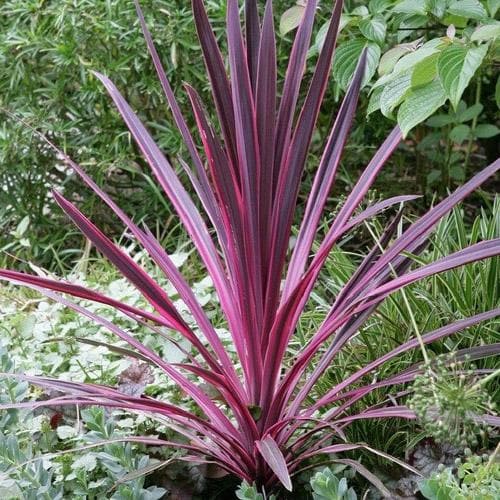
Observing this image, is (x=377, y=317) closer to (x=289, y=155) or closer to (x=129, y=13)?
(x=289, y=155)

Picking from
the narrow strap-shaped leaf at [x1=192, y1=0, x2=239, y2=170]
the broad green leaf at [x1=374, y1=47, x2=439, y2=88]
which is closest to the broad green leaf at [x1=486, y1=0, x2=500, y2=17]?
the broad green leaf at [x1=374, y1=47, x2=439, y2=88]

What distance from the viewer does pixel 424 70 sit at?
4.83 ft

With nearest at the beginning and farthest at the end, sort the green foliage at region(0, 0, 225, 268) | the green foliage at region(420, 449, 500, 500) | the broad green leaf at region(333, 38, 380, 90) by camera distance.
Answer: the green foliage at region(420, 449, 500, 500)
the broad green leaf at region(333, 38, 380, 90)
the green foliage at region(0, 0, 225, 268)

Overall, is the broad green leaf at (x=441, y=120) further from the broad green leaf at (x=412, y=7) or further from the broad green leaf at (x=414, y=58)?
the broad green leaf at (x=414, y=58)

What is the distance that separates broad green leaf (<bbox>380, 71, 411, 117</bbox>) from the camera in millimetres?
1587

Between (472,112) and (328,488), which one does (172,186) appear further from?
(472,112)

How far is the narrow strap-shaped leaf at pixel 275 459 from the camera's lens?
4.33 feet

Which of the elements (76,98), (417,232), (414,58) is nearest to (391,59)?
(414,58)

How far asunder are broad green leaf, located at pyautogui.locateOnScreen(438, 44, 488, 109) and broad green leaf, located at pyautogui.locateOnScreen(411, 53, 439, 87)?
4 centimetres

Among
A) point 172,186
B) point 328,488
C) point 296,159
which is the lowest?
point 328,488

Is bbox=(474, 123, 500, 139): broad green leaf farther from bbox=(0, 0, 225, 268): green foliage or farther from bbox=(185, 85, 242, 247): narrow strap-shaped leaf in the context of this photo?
bbox=(185, 85, 242, 247): narrow strap-shaped leaf

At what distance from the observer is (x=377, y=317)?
75.3 inches

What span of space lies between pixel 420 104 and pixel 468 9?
304 mm

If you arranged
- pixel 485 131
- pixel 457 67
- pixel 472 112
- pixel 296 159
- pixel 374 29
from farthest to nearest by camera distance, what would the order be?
pixel 485 131, pixel 472 112, pixel 374 29, pixel 296 159, pixel 457 67
